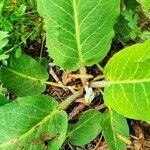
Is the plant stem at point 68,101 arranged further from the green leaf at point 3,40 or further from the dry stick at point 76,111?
the green leaf at point 3,40

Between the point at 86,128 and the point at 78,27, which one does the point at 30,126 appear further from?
the point at 78,27

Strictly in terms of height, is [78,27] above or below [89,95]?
above

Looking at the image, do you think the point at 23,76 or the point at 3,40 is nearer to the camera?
the point at 3,40

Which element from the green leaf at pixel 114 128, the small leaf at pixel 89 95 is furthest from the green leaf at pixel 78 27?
the green leaf at pixel 114 128

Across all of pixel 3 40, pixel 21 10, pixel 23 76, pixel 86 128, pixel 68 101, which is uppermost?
pixel 21 10

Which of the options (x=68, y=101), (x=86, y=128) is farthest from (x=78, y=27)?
(x=86, y=128)

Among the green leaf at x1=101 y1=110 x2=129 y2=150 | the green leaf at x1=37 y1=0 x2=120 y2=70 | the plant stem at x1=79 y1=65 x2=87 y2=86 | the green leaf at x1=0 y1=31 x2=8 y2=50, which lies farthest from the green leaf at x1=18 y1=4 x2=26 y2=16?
the green leaf at x1=101 y1=110 x2=129 y2=150

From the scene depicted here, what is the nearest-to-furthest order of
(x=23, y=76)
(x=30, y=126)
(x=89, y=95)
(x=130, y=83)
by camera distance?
(x=130, y=83), (x=30, y=126), (x=89, y=95), (x=23, y=76)
